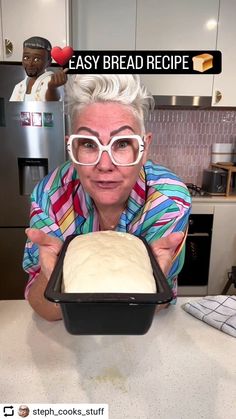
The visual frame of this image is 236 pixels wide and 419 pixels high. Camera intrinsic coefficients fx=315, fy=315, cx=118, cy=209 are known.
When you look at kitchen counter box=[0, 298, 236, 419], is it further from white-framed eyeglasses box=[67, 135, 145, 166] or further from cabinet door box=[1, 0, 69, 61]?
cabinet door box=[1, 0, 69, 61]

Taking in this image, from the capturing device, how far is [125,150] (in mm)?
776

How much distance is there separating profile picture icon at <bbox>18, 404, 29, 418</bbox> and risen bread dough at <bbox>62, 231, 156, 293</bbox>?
0.23 meters

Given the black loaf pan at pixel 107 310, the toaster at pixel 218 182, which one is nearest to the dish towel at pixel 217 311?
the black loaf pan at pixel 107 310

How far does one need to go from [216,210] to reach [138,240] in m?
1.69

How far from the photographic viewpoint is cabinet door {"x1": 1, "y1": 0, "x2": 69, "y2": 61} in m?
1.98

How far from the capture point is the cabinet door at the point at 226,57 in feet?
7.17

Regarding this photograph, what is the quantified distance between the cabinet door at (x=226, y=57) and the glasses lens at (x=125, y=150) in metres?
1.77

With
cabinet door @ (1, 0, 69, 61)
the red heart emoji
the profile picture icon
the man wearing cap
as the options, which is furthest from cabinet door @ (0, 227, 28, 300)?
the profile picture icon

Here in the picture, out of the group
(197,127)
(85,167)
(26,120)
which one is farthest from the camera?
(197,127)

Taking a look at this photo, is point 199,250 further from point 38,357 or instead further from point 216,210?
point 38,357

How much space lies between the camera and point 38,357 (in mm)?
691

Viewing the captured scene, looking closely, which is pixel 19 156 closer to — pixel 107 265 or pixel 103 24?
pixel 103 24

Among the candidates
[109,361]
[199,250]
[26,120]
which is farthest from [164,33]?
[109,361]

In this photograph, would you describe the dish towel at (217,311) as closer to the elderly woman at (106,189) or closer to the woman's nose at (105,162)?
the elderly woman at (106,189)
